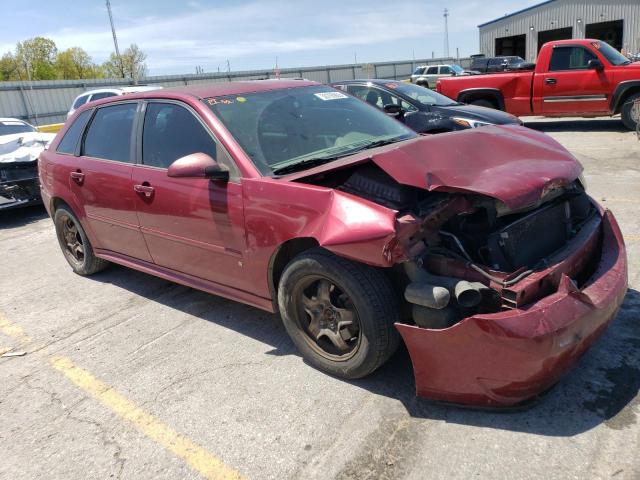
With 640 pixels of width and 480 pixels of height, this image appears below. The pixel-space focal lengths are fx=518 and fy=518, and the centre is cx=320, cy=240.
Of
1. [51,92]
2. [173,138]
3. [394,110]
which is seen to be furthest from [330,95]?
[51,92]

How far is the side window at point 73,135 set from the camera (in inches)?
193

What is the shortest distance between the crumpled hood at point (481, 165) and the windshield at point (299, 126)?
0.38 metres

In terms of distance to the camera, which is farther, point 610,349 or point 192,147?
point 192,147

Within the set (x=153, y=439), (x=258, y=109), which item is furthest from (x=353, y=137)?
(x=153, y=439)

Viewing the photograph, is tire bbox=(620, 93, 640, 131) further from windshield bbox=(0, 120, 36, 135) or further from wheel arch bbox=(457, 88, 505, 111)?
windshield bbox=(0, 120, 36, 135)

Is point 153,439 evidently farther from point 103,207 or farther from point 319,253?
point 103,207

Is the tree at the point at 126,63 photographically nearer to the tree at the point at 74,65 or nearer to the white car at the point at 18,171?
the tree at the point at 74,65

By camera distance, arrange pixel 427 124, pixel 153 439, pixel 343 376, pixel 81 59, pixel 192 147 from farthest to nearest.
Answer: pixel 81 59
pixel 427 124
pixel 192 147
pixel 343 376
pixel 153 439

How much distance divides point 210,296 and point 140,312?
23.5 inches

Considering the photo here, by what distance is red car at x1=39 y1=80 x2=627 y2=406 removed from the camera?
2.49 metres

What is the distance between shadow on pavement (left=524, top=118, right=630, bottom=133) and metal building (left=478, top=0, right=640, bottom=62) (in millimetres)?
21775

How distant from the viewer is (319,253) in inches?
114

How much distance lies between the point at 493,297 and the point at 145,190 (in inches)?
104

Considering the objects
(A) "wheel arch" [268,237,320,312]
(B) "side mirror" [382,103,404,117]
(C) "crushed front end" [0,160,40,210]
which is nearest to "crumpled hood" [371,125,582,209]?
(A) "wheel arch" [268,237,320,312]
